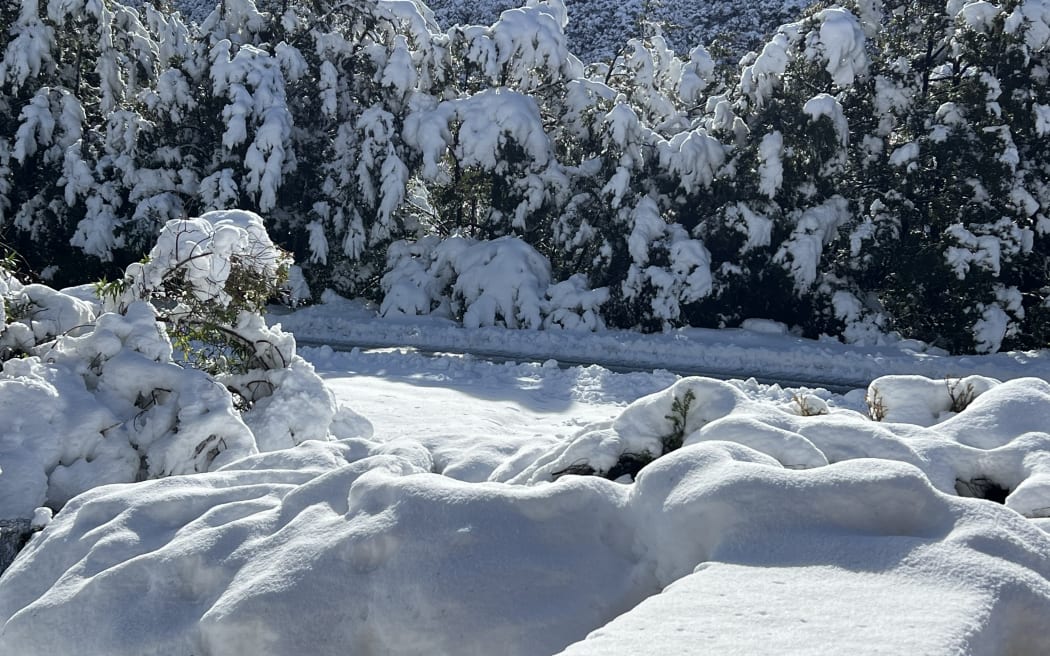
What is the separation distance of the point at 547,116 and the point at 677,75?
3370mm

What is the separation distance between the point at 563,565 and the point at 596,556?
15 cm

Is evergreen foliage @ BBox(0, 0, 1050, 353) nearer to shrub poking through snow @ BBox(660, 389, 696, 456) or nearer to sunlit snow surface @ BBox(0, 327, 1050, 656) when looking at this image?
shrub poking through snow @ BBox(660, 389, 696, 456)

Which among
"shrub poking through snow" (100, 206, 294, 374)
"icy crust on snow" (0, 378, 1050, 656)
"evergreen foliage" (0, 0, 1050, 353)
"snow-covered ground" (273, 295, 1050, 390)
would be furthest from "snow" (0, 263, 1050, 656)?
"evergreen foliage" (0, 0, 1050, 353)

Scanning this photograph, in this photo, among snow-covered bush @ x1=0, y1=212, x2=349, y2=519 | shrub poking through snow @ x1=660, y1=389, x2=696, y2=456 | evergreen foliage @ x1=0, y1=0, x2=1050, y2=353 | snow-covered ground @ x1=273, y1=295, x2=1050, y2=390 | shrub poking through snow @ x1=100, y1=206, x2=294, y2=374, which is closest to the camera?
shrub poking through snow @ x1=660, y1=389, x2=696, y2=456

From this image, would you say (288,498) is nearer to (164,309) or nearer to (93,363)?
(93,363)

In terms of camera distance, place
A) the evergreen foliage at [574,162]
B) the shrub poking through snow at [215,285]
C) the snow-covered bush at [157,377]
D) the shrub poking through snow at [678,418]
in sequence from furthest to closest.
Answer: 1. the evergreen foliage at [574,162]
2. the shrub poking through snow at [215,285]
3. the snow-covered bush at [157,377]
4. the shrub poking through snow at [678,418]

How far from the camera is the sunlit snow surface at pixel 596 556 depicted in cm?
279

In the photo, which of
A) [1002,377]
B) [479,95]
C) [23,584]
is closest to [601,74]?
[479,95]

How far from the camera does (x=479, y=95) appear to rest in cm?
1673

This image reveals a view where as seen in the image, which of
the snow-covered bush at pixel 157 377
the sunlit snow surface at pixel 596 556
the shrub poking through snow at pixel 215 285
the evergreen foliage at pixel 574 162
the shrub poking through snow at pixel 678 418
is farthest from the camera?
the evergreen foliage at pixel 574 162

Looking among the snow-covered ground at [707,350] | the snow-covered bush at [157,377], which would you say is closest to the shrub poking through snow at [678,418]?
the snow-covered bush at [157,377]

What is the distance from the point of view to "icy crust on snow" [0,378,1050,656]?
9.27ft

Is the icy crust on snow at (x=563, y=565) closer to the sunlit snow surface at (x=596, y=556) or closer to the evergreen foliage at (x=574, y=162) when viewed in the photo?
the sunlit snow surface at (x=596, y=556)

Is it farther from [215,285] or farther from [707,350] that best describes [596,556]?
[707,350]
